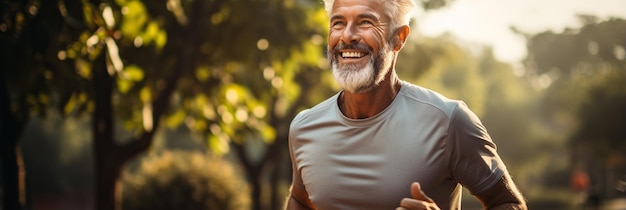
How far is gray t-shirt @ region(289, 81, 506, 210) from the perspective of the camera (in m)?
3.27

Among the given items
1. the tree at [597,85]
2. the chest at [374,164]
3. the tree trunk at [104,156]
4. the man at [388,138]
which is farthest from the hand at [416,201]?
the tree at [597,85]

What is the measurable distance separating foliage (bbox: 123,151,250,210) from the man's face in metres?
14.9

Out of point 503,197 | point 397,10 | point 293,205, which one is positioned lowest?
point 293,205

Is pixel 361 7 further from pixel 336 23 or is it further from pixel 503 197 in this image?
pixel 503 197

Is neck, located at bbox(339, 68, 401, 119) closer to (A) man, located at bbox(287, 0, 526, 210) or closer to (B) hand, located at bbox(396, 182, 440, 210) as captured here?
(A) man, located at bbox(287, 0, 526, 210)

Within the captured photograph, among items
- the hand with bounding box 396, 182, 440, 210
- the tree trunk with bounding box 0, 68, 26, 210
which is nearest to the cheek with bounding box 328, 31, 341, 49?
the hand with bounding box 396, 182, 440, 210

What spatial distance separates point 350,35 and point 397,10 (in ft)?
Answer: 0.76

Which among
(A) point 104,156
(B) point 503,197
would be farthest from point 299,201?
(A) point 104,156

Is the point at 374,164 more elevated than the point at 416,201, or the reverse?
the point at 416,201

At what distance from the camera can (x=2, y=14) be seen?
8047 millimetres

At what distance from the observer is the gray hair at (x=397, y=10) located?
11.1ft

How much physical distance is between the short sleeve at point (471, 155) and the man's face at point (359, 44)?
1.14 ft

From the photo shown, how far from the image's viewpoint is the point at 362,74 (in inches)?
132

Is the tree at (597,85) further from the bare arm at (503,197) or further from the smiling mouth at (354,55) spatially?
the smiling mouth at (354,55)
